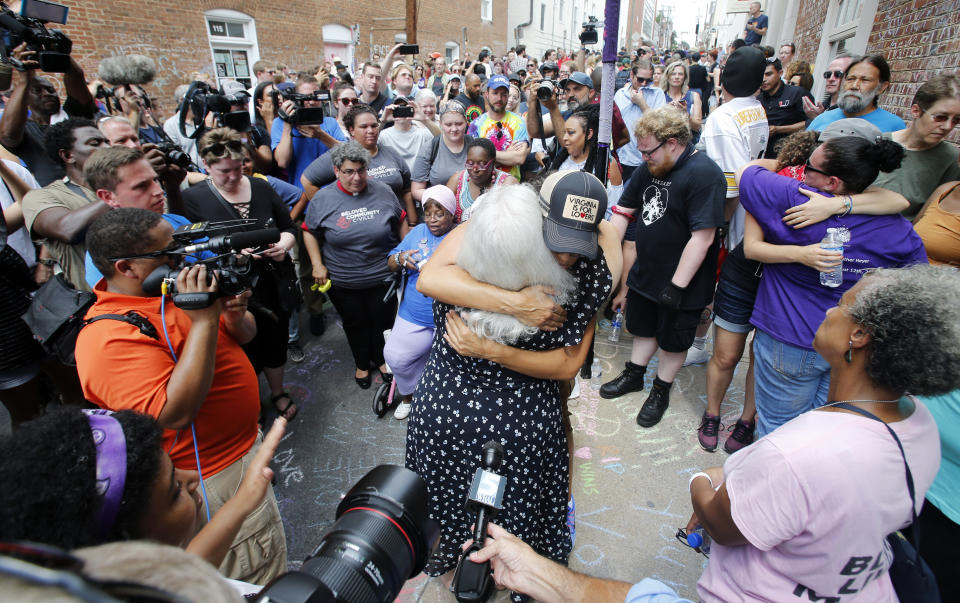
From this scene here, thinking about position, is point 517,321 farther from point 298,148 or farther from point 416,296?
point 298,148

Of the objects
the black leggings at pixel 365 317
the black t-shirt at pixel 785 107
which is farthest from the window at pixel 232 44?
the black t-shirt at pixel 785 107

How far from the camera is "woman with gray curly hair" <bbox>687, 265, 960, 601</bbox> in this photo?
103 cm

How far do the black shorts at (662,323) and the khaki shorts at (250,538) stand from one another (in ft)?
8.12

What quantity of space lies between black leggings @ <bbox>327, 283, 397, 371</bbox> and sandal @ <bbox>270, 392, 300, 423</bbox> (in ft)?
1.82

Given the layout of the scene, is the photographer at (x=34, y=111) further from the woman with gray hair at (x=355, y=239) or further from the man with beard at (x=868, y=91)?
the man with beard at (x=868, y=91)

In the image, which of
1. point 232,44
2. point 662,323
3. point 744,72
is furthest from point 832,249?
point 232,44

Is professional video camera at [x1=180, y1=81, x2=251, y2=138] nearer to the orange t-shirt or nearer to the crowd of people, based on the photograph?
the crowd of people

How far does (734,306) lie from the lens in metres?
2.75

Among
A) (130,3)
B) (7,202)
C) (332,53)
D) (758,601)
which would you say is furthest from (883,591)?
(332,53)

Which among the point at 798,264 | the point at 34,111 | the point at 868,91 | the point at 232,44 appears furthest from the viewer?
the point at 232,44

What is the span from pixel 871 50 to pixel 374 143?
5830mm

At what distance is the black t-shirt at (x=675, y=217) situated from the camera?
2.61 metres

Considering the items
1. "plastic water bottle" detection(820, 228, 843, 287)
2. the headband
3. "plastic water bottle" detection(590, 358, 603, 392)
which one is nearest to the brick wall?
"plastic water bottle" detection(590, 358, 603, 392)

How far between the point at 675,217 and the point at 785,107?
409cm
